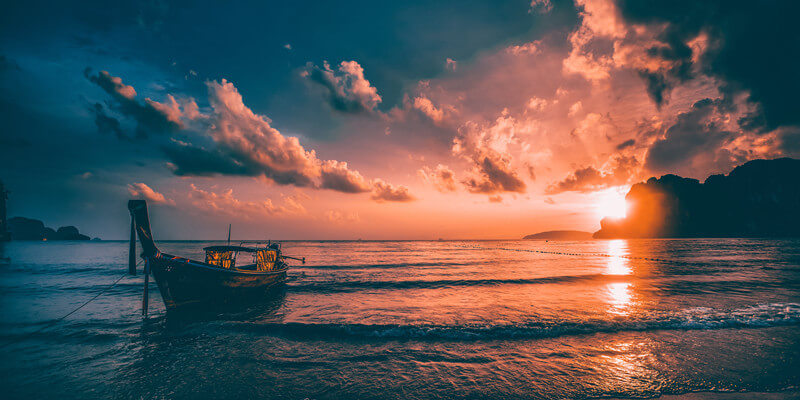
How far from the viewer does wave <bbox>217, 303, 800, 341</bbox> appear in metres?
11.4

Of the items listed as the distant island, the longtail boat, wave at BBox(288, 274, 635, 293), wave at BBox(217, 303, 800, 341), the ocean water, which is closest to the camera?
the ocean water

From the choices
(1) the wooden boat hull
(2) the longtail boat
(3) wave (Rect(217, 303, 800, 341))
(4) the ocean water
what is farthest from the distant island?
(1) the wooden boat hull

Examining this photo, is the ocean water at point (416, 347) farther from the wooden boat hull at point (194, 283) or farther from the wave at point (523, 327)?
the wooden boat hull at point (194, 283)

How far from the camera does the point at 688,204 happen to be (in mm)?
185250

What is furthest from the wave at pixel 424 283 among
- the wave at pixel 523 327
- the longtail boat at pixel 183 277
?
the wave at pixel 523 327

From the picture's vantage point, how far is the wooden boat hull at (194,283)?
46.0 ft

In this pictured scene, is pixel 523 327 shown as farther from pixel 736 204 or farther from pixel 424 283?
pixel 736 204

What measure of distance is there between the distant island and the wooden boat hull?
261584mm

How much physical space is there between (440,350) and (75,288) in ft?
111

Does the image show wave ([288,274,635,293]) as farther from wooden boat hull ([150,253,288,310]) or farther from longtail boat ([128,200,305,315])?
wooden boat hull ([150,253,288,310])

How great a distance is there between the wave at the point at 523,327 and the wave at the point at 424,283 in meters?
9.98

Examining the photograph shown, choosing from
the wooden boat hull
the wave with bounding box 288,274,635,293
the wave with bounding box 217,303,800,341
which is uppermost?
the wooden boat hull

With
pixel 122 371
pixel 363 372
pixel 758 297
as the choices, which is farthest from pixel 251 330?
pixel 758 297

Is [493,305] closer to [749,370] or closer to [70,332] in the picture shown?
[749,370]
